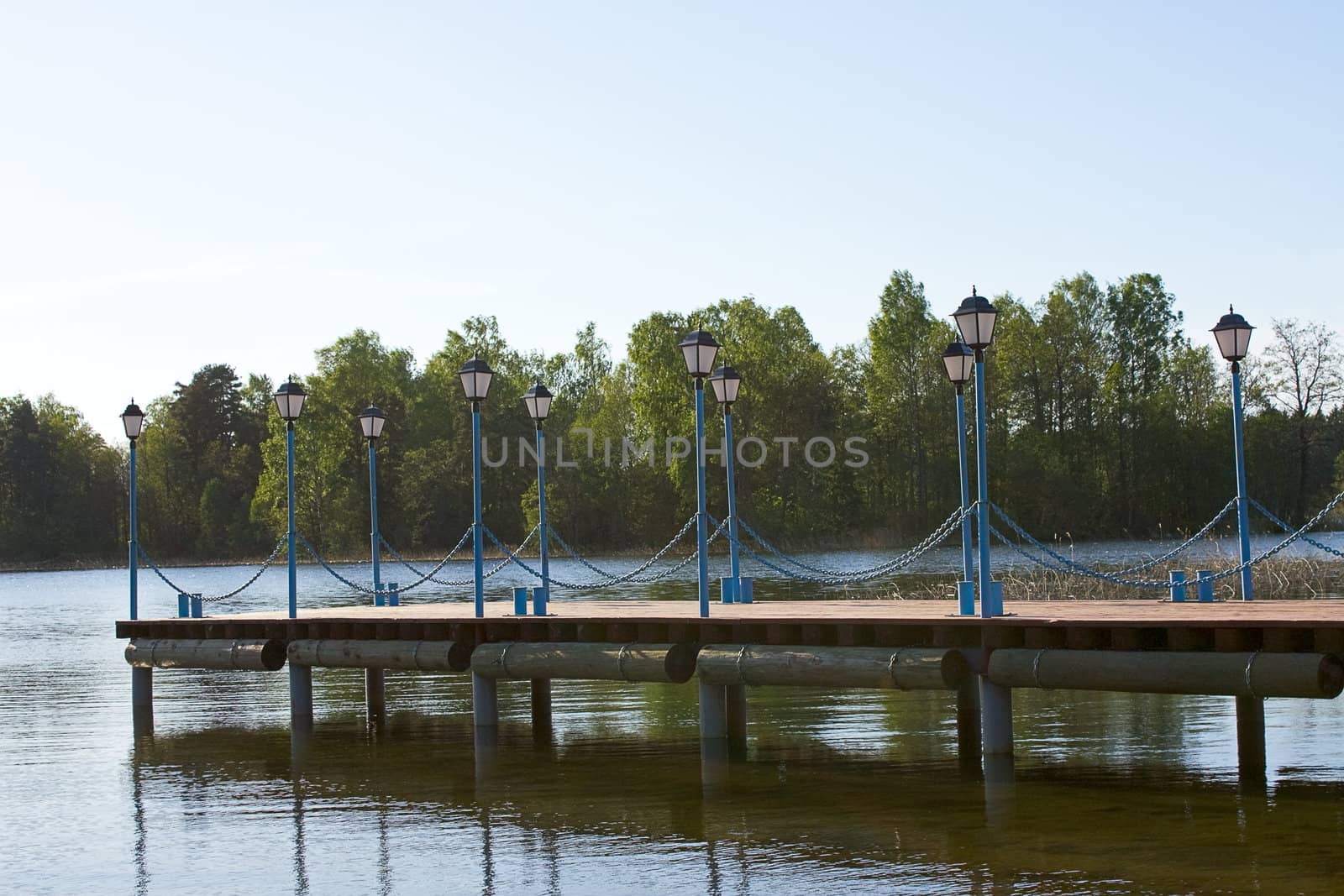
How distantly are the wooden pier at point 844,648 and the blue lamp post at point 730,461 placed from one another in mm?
752

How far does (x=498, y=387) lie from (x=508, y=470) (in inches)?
202

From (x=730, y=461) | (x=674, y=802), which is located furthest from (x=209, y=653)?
(x=674, y=802)

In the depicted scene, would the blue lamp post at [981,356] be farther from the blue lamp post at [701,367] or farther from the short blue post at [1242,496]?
the short blue post at [1242,496]

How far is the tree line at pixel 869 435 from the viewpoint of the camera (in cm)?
7969

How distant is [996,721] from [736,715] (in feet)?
13.4

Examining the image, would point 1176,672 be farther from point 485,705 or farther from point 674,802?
Result: point 485,705

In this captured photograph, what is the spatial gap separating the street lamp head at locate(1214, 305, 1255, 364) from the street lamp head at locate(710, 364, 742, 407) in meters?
5.96

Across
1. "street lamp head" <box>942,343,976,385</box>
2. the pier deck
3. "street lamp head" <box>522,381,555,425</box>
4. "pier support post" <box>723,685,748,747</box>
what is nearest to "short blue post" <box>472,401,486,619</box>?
the pier deck

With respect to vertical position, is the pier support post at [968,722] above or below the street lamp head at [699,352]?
below

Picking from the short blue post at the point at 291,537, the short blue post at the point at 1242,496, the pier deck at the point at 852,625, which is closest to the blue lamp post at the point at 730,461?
the pier deck at the point at 852,625

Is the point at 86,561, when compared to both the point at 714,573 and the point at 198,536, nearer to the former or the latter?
the point at 198,536

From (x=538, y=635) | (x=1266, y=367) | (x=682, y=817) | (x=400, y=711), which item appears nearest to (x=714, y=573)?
(x=1266, y=367)

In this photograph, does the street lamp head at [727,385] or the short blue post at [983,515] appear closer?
the short blue post at [983,515]

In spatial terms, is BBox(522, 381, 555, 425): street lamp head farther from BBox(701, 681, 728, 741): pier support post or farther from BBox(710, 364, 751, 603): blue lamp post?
BBox(701, 681, 728, 741): pier support post
